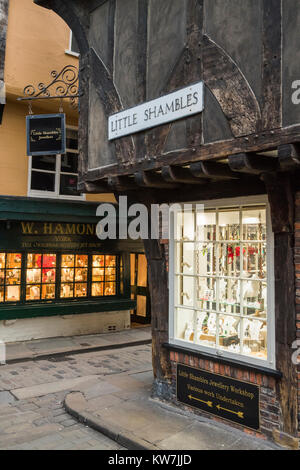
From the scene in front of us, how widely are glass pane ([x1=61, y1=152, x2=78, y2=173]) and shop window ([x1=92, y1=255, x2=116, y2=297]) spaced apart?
254 cm

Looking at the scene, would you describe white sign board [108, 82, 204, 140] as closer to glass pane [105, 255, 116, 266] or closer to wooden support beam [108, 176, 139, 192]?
wooden support beam [108, 176, 139, 192]

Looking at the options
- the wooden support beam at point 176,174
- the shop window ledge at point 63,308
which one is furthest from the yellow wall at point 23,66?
the wooden support beam at point 176,174

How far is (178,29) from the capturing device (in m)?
5.20

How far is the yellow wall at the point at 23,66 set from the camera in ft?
31.6

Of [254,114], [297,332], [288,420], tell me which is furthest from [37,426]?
[254,114]

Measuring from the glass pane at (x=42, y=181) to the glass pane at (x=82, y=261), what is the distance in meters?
2.02

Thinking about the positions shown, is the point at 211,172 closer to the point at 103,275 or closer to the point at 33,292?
the point at 33,292

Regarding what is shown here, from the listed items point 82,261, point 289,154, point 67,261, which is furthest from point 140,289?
point 289,154

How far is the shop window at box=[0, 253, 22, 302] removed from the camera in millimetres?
10266

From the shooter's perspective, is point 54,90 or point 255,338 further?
point 54,90

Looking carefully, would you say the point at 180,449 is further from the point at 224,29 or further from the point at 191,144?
the point at 224,29

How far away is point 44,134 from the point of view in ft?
28.5

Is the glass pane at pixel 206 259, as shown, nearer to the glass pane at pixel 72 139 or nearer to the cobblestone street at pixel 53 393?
the cobblestone street at pixel 53 393

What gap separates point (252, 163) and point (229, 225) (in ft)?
4.95
